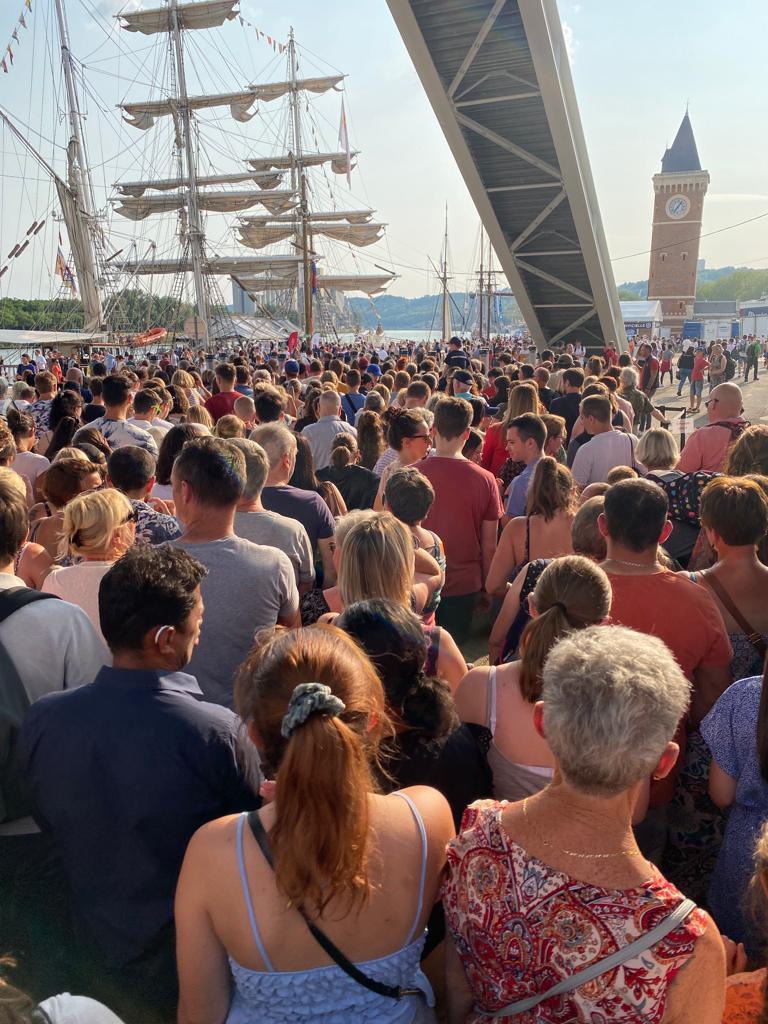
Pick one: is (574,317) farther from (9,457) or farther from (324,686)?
(324,686)

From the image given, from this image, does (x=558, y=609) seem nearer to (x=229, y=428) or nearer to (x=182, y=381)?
(x=229, y=428)

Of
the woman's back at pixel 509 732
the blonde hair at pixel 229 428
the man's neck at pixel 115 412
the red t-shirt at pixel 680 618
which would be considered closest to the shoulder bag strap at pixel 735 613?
the red t-shirt at pixel 680 618

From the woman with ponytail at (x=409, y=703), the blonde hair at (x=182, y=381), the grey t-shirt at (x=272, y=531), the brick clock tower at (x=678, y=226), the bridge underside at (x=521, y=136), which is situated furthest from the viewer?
the brick clock tower at (x=678, y=226)

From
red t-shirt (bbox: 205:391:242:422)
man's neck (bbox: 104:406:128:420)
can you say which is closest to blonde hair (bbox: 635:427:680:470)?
man's neck (bbox: 104:406:128:420)

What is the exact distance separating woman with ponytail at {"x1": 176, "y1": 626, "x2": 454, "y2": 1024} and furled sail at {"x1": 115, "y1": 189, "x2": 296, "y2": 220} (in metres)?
60.7

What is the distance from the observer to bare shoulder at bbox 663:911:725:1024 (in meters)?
1.36

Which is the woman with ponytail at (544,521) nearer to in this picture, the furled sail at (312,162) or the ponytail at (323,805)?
the ponytail at (323,805)

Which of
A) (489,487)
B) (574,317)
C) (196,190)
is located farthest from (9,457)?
(196,190)

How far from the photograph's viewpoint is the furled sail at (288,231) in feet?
212

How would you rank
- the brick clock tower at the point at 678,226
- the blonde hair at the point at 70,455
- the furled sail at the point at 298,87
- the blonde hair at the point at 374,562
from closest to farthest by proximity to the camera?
1. the blonde hair at the point at 374,562
2. the blonde hair at the point at 70,455
3. the furled sail at the point at 298,87
4. the brick clock tower at the point at 678,226

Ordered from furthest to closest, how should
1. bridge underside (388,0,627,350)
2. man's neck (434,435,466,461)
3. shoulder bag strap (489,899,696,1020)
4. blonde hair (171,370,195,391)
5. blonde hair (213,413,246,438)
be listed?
bridge underside (388,0,627,350) < blonde hair (171,370,195,391) < blonde hair (213,413,246,438) < man's neck (434,435,466,461) < shoulder bag strap (489,899,696,1020)

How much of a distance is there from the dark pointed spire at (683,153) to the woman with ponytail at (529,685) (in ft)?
290

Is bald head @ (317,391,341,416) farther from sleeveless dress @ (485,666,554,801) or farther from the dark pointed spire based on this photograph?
the dark pointed spire

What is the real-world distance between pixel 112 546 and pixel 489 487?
2.49m
